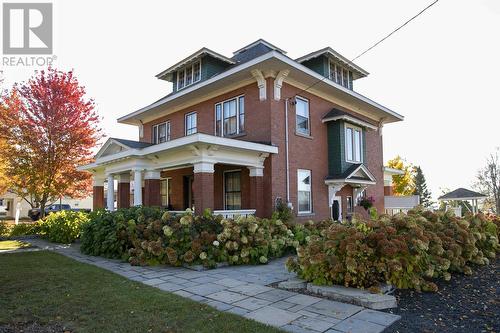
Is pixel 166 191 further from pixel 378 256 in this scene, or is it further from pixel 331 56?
pixel 378 256

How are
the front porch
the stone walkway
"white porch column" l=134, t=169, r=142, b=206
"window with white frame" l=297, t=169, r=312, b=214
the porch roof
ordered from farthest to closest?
"window with white frame" l=297, t=169, r=312, b=214 → "white porch column" l=134, t=169, r=142, b=206 → the front porch → the porch roof → the stone walkway

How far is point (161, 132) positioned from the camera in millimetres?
18125

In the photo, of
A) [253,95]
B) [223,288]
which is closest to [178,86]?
[253,95]

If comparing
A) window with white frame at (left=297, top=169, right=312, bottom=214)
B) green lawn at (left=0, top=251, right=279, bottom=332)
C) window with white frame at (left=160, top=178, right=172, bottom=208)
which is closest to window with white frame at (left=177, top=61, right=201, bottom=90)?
window with white frame at (left=160, top=178, right=172, bottom=208)

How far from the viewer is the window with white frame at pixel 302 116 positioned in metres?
13.7

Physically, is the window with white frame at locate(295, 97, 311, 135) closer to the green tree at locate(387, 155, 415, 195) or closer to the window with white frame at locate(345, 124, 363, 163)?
the window with white frame at locate(345, 124, 363, 163)

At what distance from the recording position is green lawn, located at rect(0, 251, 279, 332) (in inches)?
172

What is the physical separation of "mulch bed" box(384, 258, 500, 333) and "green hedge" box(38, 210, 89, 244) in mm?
11107

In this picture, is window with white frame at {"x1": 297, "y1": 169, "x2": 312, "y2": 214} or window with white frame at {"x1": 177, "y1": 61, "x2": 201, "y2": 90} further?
window with white frame at {"x1": 177, "y1": 61, "x2": 201, "y2": 90}

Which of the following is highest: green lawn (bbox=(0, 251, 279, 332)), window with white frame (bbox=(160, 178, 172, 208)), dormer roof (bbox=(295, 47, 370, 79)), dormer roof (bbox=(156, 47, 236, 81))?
dormer roof (bbox=(156, 47, 236, 81))

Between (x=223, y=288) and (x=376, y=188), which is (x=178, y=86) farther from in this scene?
(x=223, y=288)

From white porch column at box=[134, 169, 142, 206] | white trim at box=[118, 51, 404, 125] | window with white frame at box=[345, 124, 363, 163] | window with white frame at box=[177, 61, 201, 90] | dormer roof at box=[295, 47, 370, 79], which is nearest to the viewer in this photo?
white trim at box=[118, 51, 404, 125]

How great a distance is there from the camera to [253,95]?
13.0m

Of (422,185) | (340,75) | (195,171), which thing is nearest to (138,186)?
(195,171)
